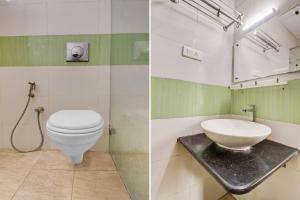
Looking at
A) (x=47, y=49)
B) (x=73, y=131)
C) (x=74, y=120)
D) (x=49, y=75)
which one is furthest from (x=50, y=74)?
(x=73, y=131)

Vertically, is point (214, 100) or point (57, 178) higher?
point (214, 100)

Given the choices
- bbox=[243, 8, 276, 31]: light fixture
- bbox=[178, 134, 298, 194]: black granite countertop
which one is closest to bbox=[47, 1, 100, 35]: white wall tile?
bbox=[243, 8, 276, 31]: light fixture

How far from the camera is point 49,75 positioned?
1.58m

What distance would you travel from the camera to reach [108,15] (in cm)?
159

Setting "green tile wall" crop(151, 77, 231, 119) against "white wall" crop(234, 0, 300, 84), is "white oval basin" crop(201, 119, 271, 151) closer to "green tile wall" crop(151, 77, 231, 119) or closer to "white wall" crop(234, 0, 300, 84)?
"green tile wall" crop(151, 77, 231, 119)

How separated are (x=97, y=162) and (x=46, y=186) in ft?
1.36

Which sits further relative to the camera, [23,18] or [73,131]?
[23,18]

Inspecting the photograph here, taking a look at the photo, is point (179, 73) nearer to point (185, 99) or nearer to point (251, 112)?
point (185, 99)

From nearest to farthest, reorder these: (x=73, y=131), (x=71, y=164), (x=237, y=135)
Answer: (x=237, y=135)
(x=73, y=131)
(x=71, y=164)

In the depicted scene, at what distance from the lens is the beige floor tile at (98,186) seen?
101 cm

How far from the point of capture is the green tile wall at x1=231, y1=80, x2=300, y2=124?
834 millimetres

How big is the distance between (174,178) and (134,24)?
0.85 metres

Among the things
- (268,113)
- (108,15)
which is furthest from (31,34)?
(268,113)

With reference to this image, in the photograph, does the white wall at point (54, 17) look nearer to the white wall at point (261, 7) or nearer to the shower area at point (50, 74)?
the shower area at point (50, 74)
